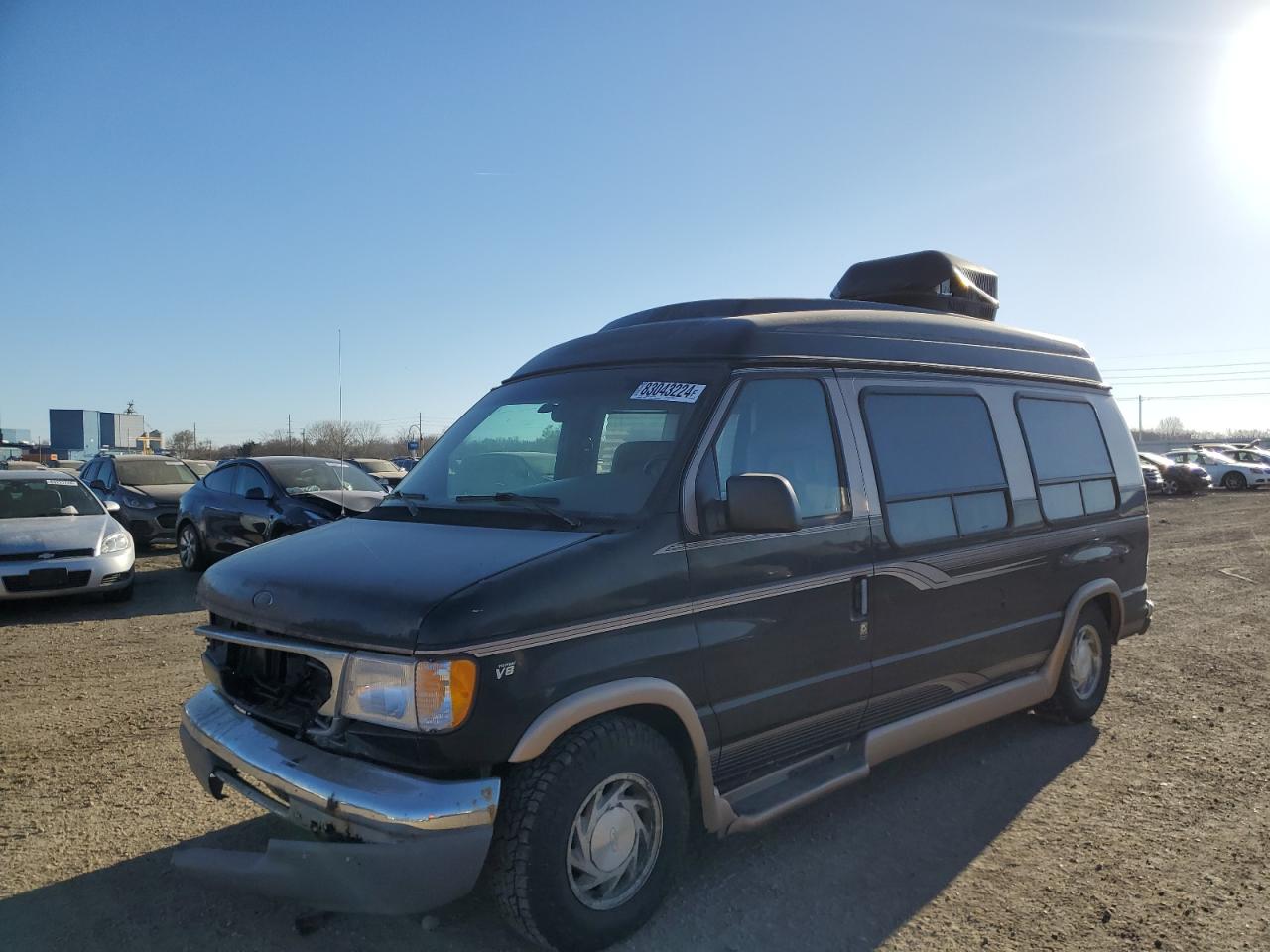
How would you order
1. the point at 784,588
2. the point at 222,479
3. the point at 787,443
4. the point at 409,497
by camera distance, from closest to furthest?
the point at 784,588 → the point at 787,443 → the point at 409,497 → the point at 222,479

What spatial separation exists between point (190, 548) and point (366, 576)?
10.4m

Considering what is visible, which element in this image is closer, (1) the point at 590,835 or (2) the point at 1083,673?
(1) the point at 590,835

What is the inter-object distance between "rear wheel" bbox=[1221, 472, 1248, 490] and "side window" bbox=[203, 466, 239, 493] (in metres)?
34.2

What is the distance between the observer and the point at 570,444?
4.04 metres

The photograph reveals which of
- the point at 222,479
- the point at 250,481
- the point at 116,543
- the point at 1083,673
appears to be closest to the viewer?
the point at 1083,673

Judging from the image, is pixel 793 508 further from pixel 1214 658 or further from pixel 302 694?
pixel 1214 658

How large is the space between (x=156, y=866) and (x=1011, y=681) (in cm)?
434

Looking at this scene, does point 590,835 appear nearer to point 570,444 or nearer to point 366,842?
point 366,842

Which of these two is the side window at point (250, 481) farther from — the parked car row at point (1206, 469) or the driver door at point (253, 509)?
the parked car row at point (1206, 469)

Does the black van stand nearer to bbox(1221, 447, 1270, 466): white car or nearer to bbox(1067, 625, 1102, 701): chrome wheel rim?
bbox(1067, 625, 1102, 701): chrome wheel rim

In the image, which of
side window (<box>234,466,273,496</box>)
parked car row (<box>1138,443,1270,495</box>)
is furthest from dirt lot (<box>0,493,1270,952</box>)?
parked car row (<box>1138,443,1270,495</box>)

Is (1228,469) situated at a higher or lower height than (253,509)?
lower

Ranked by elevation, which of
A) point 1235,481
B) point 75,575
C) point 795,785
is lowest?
point 1235,481

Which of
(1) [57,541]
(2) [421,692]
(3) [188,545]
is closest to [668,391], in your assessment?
(2) [421,692]
